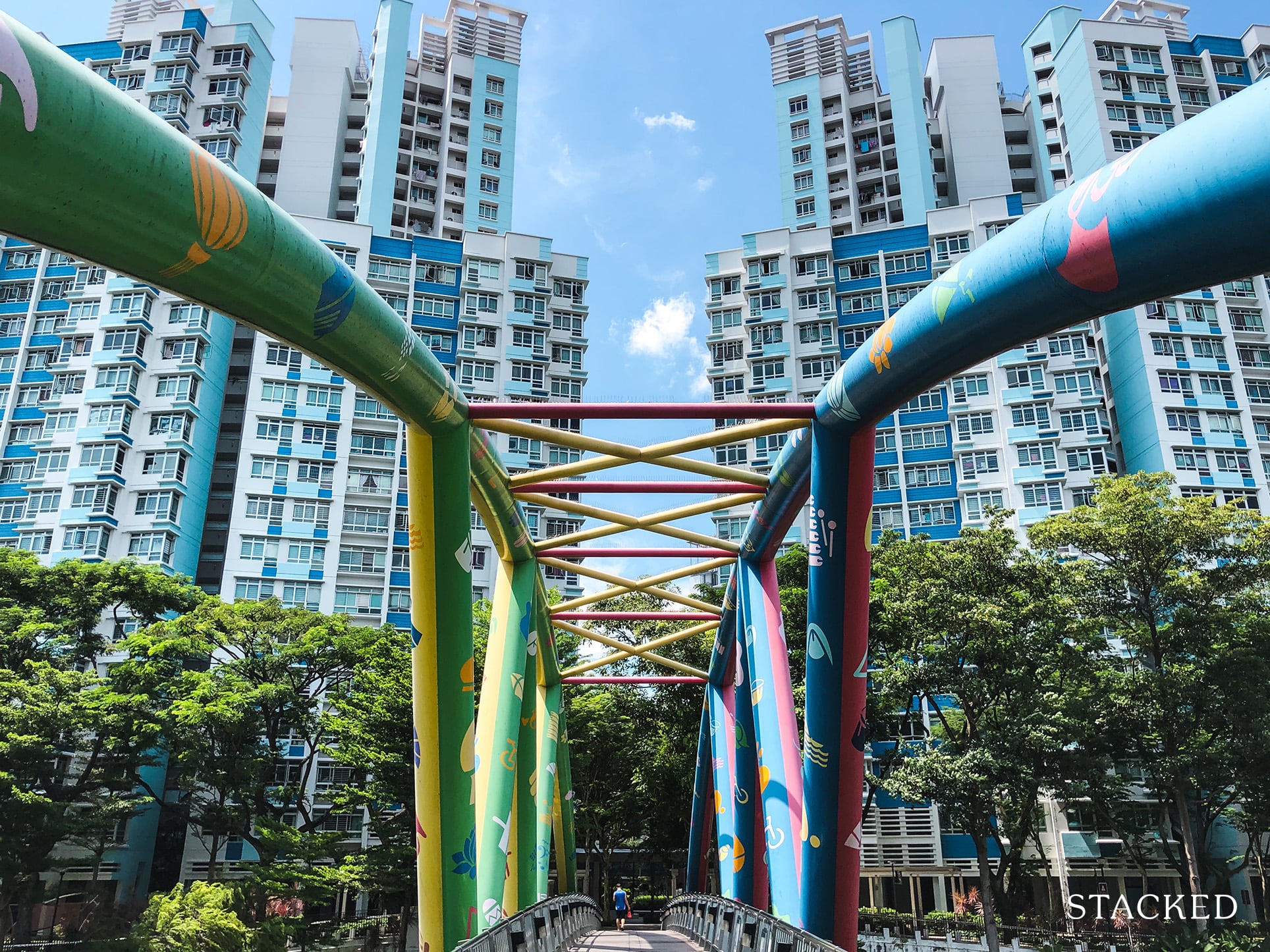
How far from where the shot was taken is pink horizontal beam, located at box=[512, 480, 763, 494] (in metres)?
16.8

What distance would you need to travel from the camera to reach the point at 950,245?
6475 cm

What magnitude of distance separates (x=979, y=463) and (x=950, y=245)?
1585cm

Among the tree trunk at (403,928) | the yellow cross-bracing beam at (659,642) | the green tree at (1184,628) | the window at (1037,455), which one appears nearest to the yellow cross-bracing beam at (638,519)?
the yellow cross-bracing beam at (659,642)

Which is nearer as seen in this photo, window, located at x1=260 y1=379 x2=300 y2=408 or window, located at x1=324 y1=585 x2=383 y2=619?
window, located at x1=324 y1=585 x2=383 y2=619

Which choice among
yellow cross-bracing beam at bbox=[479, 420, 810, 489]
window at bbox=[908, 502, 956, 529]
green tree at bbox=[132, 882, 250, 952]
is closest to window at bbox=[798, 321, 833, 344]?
window at bbox=[908, 502, 956, 529]

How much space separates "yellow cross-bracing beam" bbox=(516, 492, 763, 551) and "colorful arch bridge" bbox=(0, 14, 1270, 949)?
71 millimetres

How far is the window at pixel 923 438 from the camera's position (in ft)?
201

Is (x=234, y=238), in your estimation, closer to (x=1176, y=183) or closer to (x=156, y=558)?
(x=1176, y=183)

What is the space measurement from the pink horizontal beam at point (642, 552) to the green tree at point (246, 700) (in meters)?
21.3

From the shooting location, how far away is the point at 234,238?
620 cm

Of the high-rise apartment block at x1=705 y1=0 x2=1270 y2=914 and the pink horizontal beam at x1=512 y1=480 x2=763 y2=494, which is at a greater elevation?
the high-rise apartment block at x1=705 y1=0 x2=1270 y2=914

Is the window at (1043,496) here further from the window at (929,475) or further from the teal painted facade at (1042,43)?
the teal painted facade at (1042,43)

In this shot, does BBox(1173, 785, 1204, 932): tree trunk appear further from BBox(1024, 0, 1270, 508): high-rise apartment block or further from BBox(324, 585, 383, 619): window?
BBox(324, 585, 383, 619): window

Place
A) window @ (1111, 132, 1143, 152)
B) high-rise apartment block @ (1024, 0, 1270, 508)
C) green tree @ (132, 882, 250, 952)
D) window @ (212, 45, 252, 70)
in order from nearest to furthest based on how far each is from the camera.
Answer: green tree @ (132, 882, 250, 952) → high-rise apartment block @ (1024, 0, 1270, 508) → window @ (1111, 132, 1143, 152) → window @ (212, 45, 252, 70)
